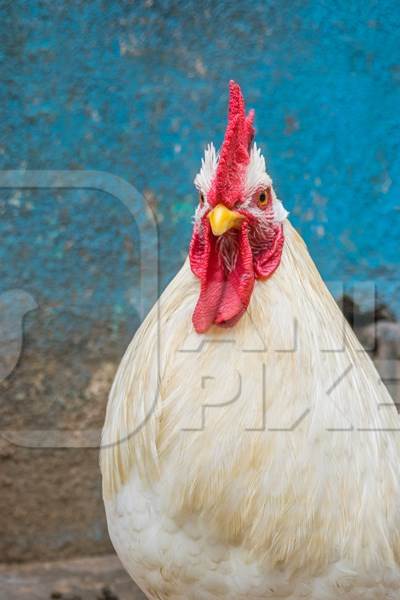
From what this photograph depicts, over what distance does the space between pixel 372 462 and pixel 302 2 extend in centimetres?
218

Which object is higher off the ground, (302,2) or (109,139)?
(302,2)

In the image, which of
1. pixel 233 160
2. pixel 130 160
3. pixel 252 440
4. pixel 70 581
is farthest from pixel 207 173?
pixel 70 581

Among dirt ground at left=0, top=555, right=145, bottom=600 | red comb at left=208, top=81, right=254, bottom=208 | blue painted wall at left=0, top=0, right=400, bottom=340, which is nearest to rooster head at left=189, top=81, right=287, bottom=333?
red comb at left=208, top=81, right=254, bottom=208

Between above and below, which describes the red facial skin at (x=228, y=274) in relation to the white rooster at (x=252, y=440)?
above

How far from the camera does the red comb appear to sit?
2262 millimetres

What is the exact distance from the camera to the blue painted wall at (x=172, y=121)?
3.65m

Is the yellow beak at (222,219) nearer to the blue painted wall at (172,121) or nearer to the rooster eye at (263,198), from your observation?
the rooster eye at (263,198)

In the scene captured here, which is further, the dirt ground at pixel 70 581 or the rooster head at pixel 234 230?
the dirt ground at pixel 70 581

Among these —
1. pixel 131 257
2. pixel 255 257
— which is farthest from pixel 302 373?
pixel 131 257

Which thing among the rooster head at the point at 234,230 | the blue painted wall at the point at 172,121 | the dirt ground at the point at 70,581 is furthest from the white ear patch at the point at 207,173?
the dirt ground at the point at 70,581

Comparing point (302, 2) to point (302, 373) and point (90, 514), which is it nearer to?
point (302, 373)

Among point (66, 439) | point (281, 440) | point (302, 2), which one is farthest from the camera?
point (66, 439)

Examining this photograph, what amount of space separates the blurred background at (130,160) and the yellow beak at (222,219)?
1569 millimetres

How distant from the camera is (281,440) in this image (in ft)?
7.64
